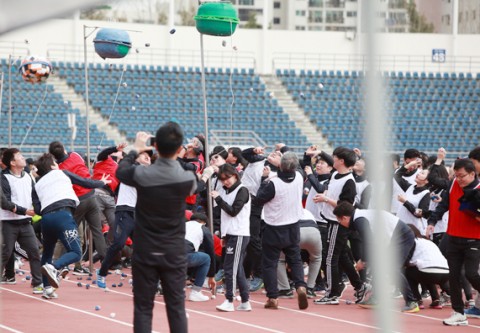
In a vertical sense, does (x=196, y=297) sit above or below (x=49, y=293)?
below

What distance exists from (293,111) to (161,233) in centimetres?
2594

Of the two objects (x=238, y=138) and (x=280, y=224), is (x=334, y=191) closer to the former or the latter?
(x=280, y=224)

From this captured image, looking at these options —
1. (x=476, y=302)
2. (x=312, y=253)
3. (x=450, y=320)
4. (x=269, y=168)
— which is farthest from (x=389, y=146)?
(x=269, y=168)

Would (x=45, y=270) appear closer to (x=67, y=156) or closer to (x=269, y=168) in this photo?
(x=67, y=156)

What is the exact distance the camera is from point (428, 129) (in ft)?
99.7

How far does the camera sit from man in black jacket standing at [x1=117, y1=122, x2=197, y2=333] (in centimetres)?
642

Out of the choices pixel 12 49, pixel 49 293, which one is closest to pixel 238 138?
pixel 12 49

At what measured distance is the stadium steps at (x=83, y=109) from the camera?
94.1 ft

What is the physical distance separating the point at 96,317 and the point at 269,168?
11.3ft

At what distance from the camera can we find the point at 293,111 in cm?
3222

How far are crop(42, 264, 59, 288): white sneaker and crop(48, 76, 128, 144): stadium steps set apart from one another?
18.2 meters

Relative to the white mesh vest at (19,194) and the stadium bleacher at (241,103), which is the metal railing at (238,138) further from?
the white mesh vest at (19,194)

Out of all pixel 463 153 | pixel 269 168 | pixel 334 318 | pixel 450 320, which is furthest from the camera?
pixel 463 153

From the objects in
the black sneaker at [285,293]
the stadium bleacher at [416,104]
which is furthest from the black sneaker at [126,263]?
the stadium bleacher at [416,104]
